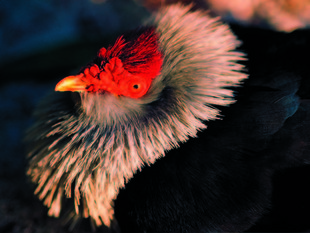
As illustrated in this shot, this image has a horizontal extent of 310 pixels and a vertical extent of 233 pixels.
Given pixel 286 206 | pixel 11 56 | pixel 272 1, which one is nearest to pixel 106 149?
pixel 286 206

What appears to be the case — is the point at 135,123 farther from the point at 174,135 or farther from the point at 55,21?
the point at 55,21

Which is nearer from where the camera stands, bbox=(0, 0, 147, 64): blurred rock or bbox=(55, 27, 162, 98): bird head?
bbox=(55, 27, 162, 98): bird head

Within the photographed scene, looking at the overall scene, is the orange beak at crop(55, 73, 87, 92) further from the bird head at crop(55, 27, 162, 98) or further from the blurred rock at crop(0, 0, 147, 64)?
the blurred rock at crop(0, 0, 147, 64)

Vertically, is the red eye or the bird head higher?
the bird head

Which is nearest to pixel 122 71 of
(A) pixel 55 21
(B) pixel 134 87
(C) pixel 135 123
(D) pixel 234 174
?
(B) pixel 134 87

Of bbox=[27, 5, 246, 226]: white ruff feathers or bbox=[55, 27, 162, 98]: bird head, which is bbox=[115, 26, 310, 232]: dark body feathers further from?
bbox=[55, 27, 162, 98]: bird head

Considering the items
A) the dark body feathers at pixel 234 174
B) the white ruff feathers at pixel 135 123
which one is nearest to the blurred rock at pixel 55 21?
the white ruff feathers at pixel 135 123

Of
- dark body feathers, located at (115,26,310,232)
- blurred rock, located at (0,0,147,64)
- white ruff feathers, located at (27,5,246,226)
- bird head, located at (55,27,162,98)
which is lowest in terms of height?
dark body feathers, located at (115,26,310,232)

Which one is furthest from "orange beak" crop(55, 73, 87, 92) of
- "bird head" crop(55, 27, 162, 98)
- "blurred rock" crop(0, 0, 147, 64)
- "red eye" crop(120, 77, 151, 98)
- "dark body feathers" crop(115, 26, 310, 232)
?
"blurred rock" crop(0, 0, 147, 64)
